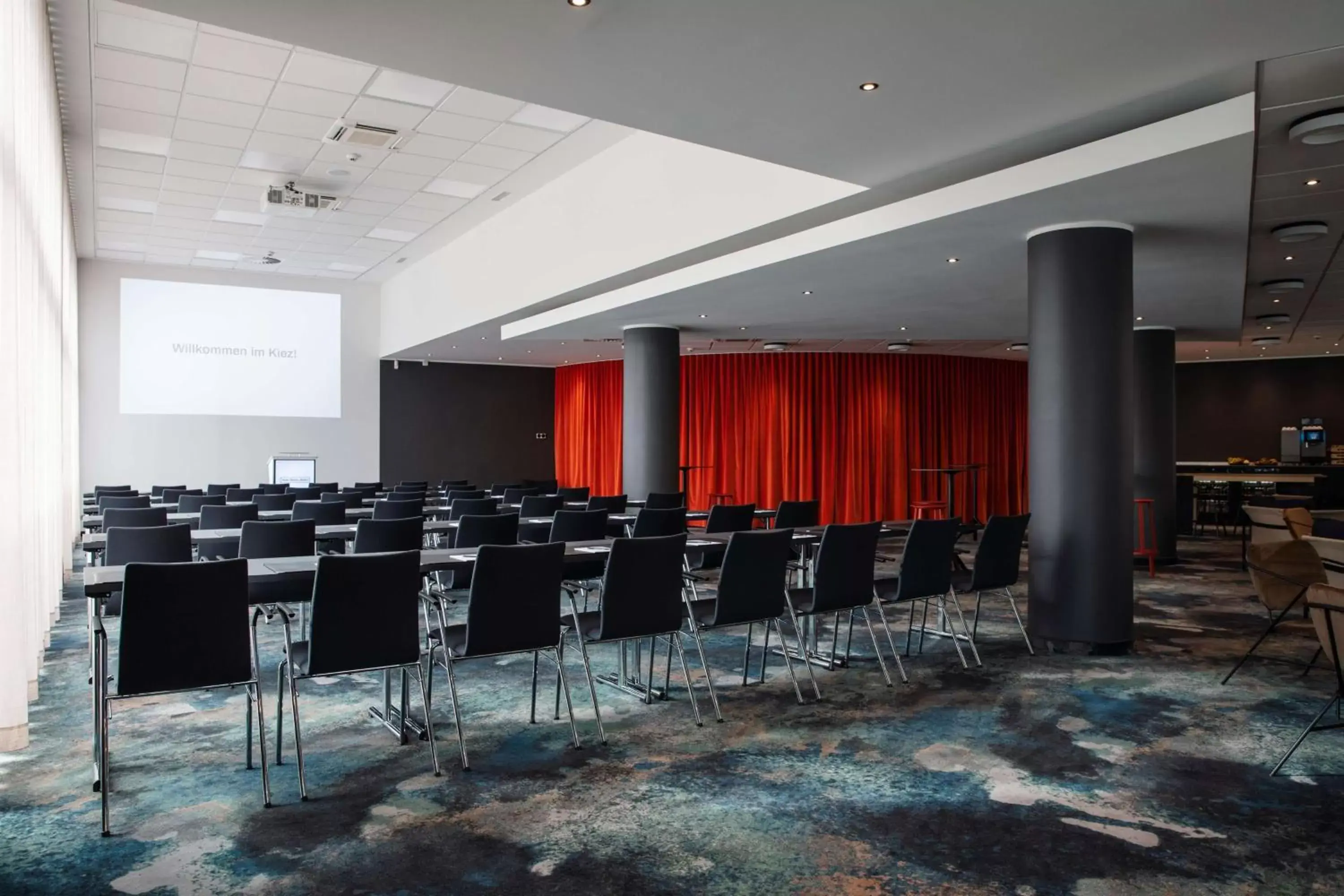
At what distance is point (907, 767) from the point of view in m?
3.80

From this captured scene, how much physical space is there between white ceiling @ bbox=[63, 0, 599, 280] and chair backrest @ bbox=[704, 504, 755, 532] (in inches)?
150

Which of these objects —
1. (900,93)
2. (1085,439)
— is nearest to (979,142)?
(900,93)

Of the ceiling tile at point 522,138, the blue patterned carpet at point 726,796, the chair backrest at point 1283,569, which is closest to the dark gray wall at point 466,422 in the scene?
the ceiling tile at point 522,138

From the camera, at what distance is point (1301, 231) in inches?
263

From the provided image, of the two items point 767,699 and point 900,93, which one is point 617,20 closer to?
point 900,93

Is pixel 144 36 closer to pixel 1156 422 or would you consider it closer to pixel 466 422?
pixel 1156 422

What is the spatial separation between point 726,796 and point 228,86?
741 cm

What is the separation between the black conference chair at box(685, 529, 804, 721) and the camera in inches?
185

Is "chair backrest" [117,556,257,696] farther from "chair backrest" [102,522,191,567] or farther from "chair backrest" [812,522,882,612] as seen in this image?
"chair backrest" [812,522,882,612]

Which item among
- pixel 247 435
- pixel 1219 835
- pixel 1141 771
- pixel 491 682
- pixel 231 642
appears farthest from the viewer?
pixel 247 435

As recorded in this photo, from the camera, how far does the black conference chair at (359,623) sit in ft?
11.6

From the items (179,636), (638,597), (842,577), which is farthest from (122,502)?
(842,577)

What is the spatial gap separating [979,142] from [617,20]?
2516 mm

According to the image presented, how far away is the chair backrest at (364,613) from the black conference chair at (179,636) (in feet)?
0.85
